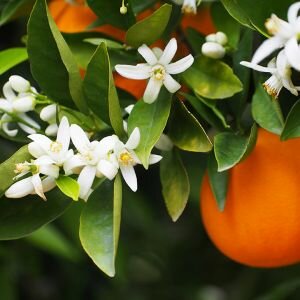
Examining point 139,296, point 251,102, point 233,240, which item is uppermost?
point 251,102

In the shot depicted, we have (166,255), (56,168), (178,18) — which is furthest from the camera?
(166,255)

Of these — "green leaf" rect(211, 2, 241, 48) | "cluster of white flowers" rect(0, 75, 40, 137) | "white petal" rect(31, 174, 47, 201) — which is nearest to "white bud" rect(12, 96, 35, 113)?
"cluster of white flowers" rect(0, 75, 40, 137)

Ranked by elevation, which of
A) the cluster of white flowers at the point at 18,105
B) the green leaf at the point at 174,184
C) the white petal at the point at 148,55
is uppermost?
the white petal at the point at 148,55

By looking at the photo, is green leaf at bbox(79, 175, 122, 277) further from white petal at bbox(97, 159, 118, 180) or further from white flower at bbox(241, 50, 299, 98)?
white flower at bbox(241, 50, 299, 98)

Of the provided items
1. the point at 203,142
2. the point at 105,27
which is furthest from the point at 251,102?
the point at 105,27

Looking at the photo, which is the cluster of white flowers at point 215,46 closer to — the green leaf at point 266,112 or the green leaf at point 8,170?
the green leaf at point 266,112

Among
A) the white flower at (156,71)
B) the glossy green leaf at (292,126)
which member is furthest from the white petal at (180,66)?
the glossy green leaf at (292,126)

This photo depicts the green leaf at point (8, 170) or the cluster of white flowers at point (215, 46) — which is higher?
the cluster of white flowers at point (215, 46)

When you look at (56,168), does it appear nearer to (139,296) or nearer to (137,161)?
(137,161)
